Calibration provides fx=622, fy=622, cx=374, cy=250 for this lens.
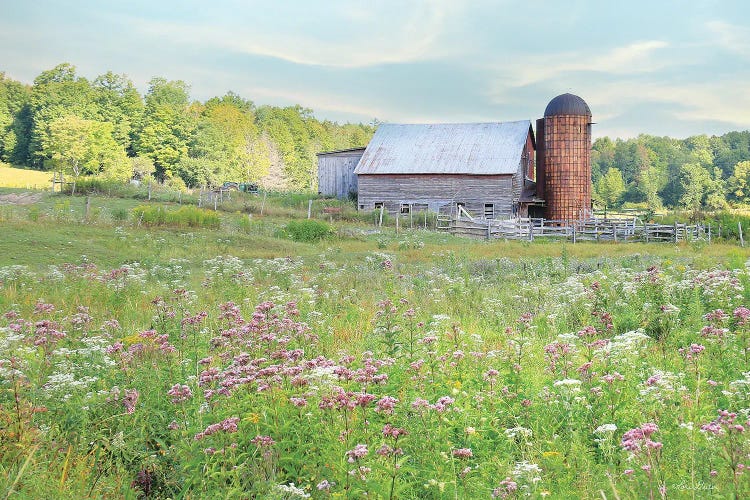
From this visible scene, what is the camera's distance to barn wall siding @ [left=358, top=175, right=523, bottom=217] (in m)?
43.9

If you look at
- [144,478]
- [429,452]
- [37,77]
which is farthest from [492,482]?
[37,77]

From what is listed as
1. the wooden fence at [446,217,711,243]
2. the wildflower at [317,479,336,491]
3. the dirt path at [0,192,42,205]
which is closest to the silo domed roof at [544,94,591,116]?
the wooden fence at [446,217,711,243]

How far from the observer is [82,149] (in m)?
74.1

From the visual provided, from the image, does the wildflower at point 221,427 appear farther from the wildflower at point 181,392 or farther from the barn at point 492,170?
the barn at point 492,170

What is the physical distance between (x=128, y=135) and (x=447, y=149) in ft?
180

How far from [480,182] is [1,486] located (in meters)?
41.8

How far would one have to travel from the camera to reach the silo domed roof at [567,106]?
45.0 meters

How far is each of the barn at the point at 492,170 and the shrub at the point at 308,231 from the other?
17275mm

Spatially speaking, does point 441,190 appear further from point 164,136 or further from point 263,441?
point 164,136

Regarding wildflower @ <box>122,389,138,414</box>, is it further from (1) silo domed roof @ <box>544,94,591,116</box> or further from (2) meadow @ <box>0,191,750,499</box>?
(1) silo domed roof @ <box>544,94,591,116</box>

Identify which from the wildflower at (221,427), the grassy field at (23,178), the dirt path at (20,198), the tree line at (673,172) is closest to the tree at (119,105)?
the grassy field at (23,178)

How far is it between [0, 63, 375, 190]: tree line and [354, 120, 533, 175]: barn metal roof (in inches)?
1490

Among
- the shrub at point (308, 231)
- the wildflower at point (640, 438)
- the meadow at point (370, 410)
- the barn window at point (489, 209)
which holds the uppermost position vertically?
the barn window at point (489, 209)

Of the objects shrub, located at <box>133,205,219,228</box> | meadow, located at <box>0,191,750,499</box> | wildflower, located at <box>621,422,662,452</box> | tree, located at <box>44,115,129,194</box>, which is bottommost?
meadow, located at <box>0,191,750,499</box>
